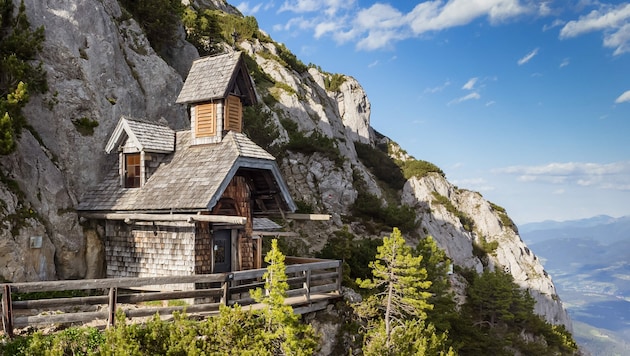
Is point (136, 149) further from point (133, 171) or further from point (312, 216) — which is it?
point (312, 216)

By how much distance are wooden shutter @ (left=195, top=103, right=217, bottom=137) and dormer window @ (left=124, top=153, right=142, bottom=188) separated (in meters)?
2.66

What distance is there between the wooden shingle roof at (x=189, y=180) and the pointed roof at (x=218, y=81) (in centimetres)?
181

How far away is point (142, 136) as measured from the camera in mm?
18547

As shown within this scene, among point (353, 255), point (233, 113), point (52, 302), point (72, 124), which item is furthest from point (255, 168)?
point (353, 255)

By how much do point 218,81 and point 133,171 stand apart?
5.18 meters

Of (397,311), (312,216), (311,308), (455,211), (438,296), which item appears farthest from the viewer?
(455,211)

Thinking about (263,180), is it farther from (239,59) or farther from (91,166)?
(91,166)

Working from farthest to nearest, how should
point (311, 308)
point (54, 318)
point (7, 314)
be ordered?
point (311, 308) < point (54, 318) < point (7, 314)

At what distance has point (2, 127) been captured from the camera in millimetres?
14602

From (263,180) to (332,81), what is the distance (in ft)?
189

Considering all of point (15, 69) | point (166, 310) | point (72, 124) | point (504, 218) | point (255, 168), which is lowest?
point (166, 310)

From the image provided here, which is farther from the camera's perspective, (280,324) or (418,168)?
(418,168)

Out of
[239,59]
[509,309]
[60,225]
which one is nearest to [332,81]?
[509,309]

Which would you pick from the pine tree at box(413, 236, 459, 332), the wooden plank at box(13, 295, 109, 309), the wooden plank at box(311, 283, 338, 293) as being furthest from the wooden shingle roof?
the pine tree at box(413, 236, 459, 332)
